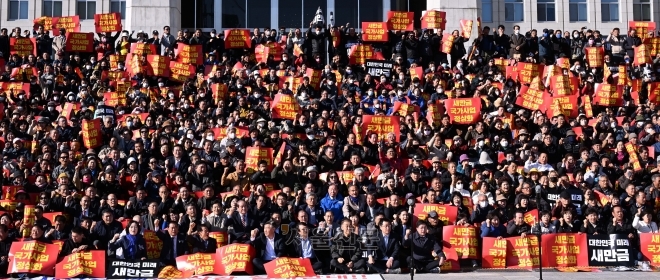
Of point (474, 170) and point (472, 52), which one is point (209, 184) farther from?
point (472, 52)

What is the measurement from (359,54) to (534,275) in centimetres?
1292

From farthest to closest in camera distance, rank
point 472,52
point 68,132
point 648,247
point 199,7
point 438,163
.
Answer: point 199,7, point 472,52, point 68,132, point 438,163, point 648,247

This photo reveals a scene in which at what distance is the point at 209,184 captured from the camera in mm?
16547

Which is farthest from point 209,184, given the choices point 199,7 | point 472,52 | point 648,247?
point 199,7

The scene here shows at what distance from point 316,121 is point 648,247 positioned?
808cm

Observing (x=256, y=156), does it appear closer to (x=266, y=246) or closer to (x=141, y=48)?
(x=266, y=246)

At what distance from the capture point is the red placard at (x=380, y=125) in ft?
67.2

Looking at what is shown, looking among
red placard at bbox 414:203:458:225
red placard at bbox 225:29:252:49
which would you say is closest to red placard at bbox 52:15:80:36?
red placard at bbox 225:29:252:49

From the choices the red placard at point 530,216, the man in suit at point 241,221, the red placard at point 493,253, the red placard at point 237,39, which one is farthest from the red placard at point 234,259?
the red placard at point 237,39

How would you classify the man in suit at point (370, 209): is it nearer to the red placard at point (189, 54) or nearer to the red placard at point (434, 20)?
the red placard at point (189, 54)

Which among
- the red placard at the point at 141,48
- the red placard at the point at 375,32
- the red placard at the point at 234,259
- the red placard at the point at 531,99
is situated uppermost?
the red placard at the point at 375,32

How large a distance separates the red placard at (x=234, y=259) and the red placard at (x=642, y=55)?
16469mm

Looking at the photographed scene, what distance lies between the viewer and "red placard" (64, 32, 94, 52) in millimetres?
26844

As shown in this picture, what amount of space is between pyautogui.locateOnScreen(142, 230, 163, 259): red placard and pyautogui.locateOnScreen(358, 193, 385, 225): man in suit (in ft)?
12.1
